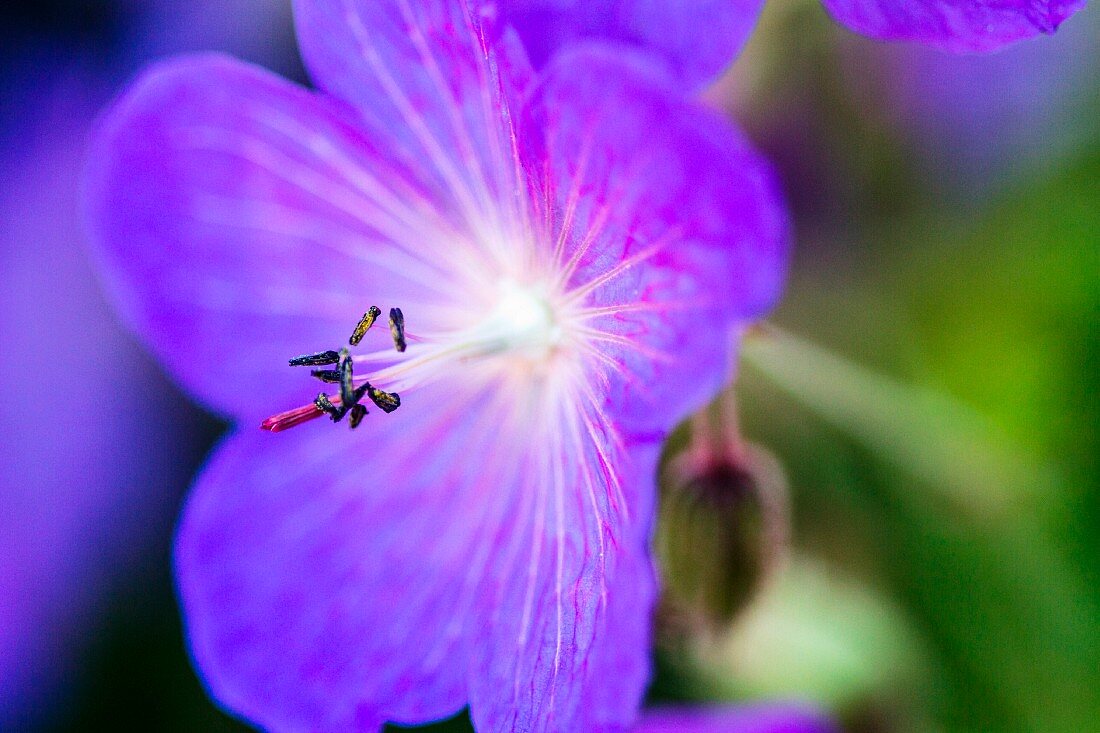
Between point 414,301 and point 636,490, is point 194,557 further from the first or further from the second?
point 636,490

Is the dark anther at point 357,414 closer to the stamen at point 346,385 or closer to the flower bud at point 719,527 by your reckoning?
the stamen at point 346,385

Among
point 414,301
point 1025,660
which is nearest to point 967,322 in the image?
point 1025,660

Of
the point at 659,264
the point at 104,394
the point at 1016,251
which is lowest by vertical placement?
the point at 104,394

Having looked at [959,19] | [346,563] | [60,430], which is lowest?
[60,430]

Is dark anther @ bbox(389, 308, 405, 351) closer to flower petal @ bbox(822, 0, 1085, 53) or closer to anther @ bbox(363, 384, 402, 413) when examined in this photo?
anther @ bbox(363, 384, 402, 413)

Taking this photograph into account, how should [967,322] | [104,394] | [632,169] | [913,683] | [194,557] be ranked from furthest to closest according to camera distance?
[104,394]
[967,322]
[913,683]
[194,557]
[632,169]

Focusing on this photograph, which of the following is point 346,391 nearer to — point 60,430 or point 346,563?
point 346,563

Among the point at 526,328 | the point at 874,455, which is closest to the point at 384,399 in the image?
the point at 526,328
